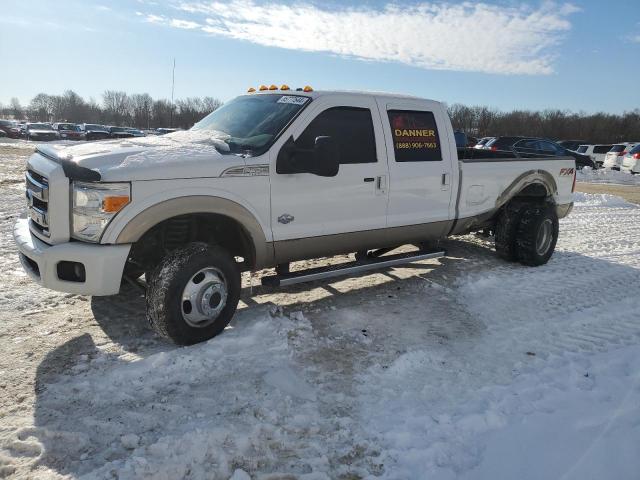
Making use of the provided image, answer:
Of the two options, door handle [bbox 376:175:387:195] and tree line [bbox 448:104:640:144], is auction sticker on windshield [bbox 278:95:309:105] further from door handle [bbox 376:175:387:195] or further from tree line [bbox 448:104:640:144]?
tree line [bbox 448:104:640:144]

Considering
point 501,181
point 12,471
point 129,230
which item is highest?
point 501,181

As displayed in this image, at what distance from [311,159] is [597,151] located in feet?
109

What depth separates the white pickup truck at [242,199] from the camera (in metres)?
3.55

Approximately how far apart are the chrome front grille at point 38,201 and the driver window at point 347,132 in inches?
81.7

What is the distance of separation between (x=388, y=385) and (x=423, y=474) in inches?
36.0

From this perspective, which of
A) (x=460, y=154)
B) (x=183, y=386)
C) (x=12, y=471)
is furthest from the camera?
(x=460, y=154)

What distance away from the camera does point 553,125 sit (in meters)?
59.9

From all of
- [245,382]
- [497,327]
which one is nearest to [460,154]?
[497,327]

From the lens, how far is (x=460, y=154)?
6941 millimetres

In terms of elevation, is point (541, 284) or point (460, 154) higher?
point (460, 154)

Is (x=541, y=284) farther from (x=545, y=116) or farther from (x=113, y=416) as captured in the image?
(x=545, y=116)

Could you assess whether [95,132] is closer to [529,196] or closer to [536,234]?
[529,196]

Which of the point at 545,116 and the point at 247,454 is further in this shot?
the point at 545,116

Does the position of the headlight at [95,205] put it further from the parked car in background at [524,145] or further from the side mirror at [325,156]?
the parked car in background at [524,145]
